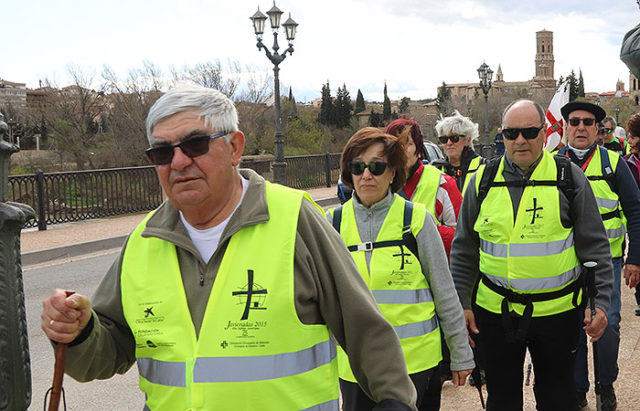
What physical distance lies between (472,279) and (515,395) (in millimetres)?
671

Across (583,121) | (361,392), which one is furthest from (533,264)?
(583,121)

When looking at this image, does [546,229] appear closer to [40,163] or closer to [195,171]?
[195,171]

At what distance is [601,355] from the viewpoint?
4496 millimetres

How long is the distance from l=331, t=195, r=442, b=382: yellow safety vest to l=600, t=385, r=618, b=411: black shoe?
5.57 feet

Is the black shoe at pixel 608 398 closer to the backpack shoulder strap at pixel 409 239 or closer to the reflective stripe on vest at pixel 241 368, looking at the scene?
the backpack shoulder strap at pixel 409 239

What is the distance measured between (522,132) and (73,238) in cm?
1139

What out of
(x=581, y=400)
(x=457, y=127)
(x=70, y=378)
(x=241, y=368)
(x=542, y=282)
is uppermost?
(x=457, y=127)

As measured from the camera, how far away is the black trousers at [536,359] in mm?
3555

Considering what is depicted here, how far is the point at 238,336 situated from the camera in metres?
1.95

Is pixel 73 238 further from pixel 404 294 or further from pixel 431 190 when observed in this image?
pixel 404 294

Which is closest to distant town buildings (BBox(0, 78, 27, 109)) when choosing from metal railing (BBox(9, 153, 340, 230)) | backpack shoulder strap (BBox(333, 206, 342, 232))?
metal railing (BBox(9, 153, 340, 230))

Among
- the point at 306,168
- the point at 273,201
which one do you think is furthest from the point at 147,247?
the point at 306,168

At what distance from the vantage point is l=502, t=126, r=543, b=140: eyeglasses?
369 centimetres

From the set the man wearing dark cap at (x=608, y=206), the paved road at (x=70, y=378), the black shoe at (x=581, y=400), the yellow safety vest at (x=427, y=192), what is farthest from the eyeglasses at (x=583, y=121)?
the paved road at (x=70, y=378)
